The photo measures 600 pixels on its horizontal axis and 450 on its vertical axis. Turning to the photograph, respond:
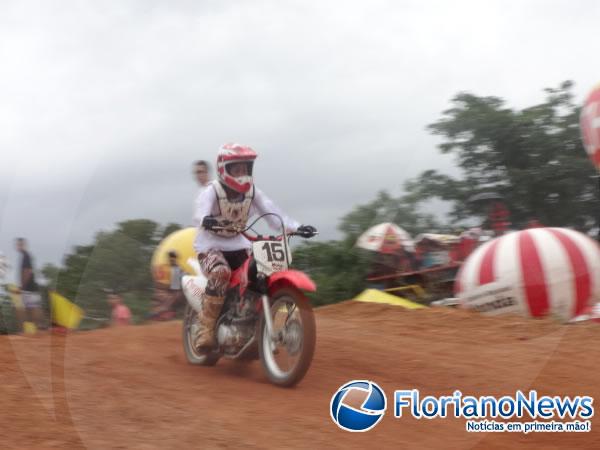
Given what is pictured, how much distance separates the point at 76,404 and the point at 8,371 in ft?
3.55

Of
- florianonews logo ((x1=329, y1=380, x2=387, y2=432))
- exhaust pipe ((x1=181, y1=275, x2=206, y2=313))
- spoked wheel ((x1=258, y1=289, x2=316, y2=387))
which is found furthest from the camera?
exhaust pipe ((x1=181, y1=275, x2=206, y2=313))

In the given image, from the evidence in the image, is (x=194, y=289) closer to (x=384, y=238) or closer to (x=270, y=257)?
(x=270, y=257)

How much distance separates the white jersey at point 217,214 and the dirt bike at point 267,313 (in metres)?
0.07

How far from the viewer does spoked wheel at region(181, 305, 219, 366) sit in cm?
586

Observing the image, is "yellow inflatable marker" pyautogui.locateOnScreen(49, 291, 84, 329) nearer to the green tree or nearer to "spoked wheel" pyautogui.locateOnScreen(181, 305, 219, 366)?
"spoked wheel" pyautogui.locateOnScreen(181, 305, 219, 366)

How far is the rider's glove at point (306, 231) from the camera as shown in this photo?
202 inches

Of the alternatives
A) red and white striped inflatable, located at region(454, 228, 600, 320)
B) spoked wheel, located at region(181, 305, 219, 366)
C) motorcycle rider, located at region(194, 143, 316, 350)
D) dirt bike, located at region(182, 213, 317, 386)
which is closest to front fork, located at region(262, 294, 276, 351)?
dirt bike, located at region(182, 213, 317, 386)

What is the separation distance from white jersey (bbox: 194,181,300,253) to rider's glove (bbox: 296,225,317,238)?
0.05 metres

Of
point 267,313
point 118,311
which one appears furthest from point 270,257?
point 118,311

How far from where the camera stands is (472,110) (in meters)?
4.23

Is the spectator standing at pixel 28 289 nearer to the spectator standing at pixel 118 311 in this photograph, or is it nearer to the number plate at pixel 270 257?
the spectator standing at pixel 118 311

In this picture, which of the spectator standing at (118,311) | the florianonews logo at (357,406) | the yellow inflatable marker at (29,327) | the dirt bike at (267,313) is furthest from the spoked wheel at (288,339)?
the yellow inflatable marker at (29,327)

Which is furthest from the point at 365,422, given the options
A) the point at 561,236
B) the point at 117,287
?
the point at 561,236

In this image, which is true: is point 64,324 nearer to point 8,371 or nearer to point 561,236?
point 8,371
